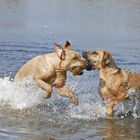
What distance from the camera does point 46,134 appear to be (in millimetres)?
9750

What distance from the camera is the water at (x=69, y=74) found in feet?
33.6

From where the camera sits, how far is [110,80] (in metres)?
11.1

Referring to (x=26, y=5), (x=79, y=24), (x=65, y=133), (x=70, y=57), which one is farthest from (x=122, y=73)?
(x=26, y=5)

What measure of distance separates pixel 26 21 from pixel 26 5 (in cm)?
917

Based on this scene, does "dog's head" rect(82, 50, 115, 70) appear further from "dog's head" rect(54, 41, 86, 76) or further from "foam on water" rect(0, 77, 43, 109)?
"foam on water" rect(0, 77, 43, 109)

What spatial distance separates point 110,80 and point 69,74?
7.98ft

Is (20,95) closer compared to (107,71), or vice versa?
(107,71)

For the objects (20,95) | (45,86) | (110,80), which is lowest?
(20,95)

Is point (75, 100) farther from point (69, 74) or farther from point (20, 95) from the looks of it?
point (69, 74)

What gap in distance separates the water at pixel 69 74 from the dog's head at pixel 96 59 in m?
0.93

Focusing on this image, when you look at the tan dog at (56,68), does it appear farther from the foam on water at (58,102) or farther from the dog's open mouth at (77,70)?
the foam on water at (58,102)

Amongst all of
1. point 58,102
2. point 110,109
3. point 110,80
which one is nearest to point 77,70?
point 110,80

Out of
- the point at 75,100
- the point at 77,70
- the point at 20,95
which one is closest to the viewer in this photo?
the point at 77,70

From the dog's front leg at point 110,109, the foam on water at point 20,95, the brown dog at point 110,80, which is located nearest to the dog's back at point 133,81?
the brown dog at point 110,80
